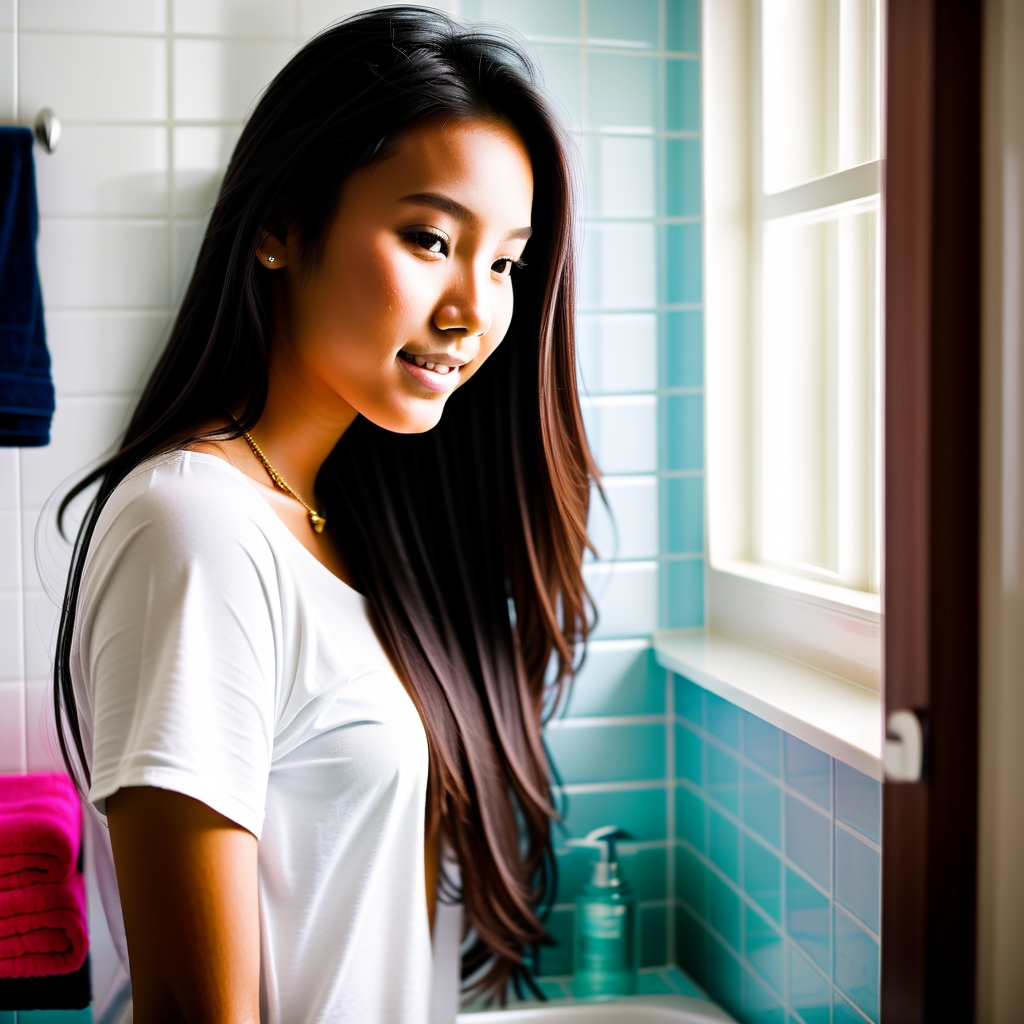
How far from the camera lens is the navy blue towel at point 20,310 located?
47.0 inches

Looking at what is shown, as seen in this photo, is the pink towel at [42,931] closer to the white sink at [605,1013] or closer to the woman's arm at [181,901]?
the woman's arm at [181,901]

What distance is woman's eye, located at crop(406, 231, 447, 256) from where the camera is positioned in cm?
88

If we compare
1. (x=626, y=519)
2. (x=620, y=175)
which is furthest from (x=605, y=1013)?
(x=620, y=175)

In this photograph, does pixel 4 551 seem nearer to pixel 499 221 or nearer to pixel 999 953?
pixel 499 221

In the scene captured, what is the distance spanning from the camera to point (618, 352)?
1.41 m

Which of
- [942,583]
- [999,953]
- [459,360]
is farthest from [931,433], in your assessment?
[459,360]

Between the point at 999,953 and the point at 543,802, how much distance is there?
73 centimetres

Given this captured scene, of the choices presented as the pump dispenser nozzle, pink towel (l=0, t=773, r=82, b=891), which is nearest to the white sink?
the pump dispenser nozzle

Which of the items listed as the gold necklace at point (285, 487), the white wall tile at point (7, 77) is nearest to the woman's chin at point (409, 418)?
the gold necklace at point (285, 487)

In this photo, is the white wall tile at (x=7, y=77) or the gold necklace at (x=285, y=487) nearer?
the gold necklace at (x=285, y=487)

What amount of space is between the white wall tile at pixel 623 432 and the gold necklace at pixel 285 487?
0.46 metres

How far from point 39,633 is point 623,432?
81 cm

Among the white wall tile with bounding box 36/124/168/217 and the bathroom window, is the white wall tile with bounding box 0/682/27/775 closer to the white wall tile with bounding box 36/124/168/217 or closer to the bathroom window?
the white wall tile with bounding box 36/124/168/217

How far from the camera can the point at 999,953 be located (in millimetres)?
608
